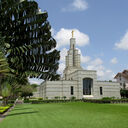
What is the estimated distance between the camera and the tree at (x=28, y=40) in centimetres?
1312

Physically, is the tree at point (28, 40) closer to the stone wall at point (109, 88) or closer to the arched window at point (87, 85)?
the arched window at point (87, 85)

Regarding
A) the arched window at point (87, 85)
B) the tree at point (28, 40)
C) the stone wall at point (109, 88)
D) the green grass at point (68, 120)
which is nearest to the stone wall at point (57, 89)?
the arched window at point (87, 85)

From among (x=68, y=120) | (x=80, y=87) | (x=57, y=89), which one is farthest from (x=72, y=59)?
(x=68, y=120)

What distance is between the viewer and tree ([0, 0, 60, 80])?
43.1 ft

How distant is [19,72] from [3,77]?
1.38 meters

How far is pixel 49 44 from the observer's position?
14.4 meters

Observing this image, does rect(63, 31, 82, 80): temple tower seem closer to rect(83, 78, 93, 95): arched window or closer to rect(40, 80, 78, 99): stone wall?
rect(83, 78, 93, 95): arched window

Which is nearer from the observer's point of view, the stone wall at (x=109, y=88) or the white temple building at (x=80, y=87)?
the white temple building at (x=80, y=87)

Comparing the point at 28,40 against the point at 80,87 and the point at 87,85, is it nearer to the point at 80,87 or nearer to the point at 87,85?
the point at 80,87

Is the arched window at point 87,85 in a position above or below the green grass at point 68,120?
above

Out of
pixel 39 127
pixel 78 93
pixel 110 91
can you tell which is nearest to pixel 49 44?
pixel 39 127

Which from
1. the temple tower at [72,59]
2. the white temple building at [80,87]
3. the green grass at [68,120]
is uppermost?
the temple tower at [72,59]

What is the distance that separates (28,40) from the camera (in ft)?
45.9

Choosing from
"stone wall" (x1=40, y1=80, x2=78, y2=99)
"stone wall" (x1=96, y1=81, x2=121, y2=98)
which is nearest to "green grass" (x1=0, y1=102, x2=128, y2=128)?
"stone wall" (x1=40, y1=80, x2=78, y2=99)
